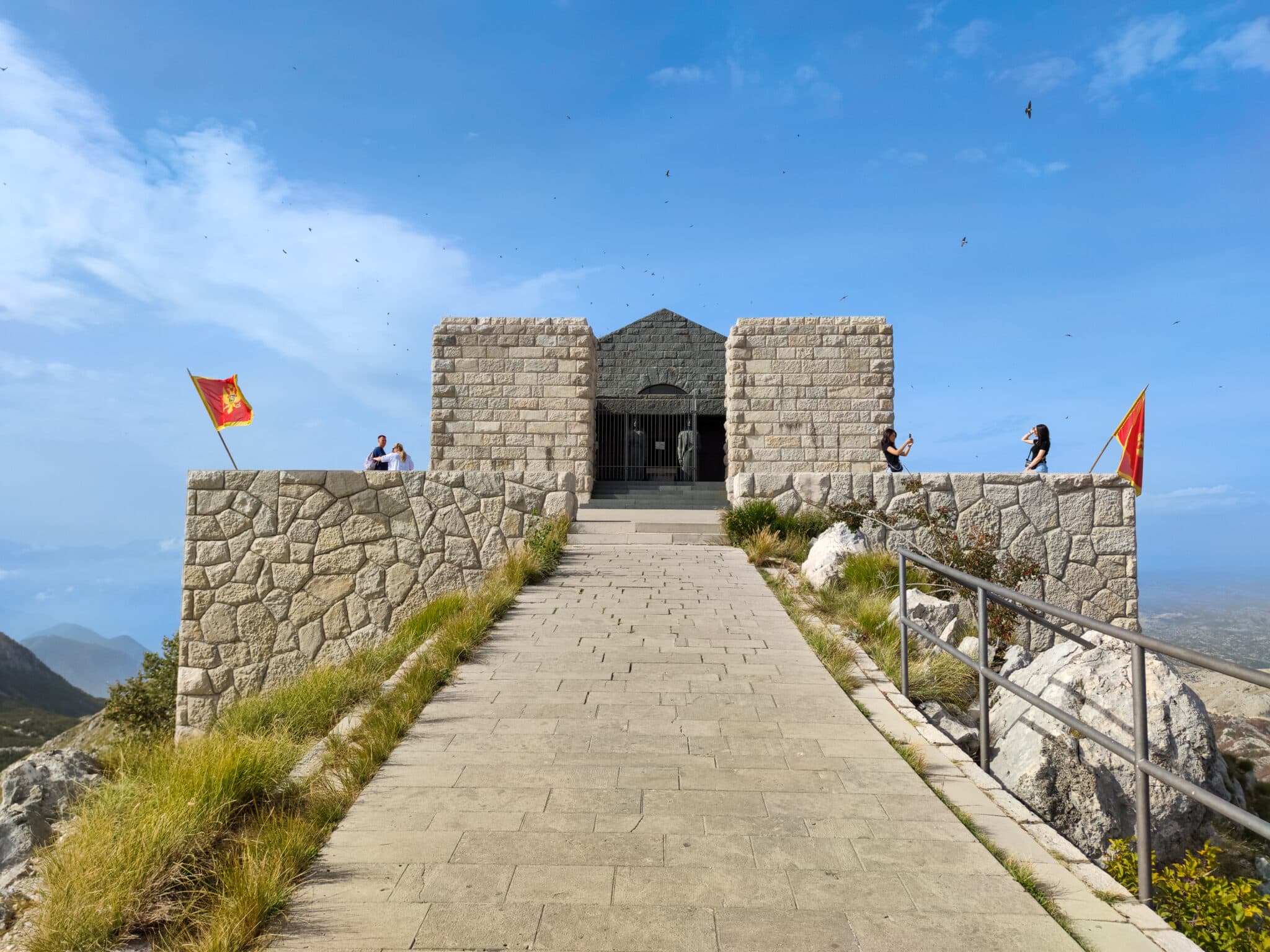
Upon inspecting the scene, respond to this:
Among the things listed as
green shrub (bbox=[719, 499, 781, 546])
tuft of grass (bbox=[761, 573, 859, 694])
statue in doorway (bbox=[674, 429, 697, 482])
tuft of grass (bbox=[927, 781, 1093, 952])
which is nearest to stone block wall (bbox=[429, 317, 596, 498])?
statue in doorway (bbox=[674, 429, 697, 482])

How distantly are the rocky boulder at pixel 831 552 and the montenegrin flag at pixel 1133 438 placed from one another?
4.85m

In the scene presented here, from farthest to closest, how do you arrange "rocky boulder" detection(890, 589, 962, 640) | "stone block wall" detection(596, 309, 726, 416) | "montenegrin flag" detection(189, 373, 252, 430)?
"stone block wall" detection(596, 309, 726, 416) → "montenegrin flag" detection(189, 373, 252, 430) → "rocky boulder" detection(890, 589, 962, 640)

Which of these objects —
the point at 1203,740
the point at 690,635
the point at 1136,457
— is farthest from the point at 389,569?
the point at 1136,457

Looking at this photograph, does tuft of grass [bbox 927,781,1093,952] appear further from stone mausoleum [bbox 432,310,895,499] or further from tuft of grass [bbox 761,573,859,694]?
stone mausoleum [bbox 432,310,895,499]

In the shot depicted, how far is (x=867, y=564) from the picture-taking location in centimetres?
916

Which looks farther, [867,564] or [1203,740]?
[867,564]

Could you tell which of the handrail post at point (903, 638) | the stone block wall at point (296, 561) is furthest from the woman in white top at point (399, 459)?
the handrail post at point (903, 638)

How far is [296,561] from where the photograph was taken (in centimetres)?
1043

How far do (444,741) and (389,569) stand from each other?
627 cm

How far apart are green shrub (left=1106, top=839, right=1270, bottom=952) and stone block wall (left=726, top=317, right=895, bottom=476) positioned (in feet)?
42.5

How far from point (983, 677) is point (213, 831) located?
13.2 feet

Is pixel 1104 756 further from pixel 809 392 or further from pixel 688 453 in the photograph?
pixel 688 453

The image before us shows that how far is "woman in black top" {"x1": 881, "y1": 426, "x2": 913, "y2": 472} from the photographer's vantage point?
49.2 feet

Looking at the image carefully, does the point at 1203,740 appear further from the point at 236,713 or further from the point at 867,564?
the point at 236,713
